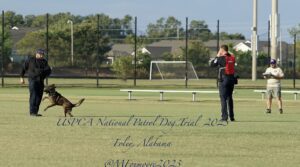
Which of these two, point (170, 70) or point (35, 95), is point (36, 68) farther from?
point (170, 70)

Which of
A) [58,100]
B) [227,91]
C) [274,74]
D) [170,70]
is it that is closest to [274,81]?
[274,74]

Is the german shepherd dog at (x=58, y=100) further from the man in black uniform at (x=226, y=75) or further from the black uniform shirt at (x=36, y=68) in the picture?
the man in black uniform at (x=226, y=75)

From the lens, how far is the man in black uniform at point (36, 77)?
2105 cm

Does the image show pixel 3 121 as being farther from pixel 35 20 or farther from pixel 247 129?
pixel 35 20

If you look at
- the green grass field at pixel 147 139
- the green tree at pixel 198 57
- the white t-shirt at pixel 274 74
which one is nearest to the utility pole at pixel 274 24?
the white t-shirt at pixel 274 74

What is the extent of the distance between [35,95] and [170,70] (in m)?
44.5

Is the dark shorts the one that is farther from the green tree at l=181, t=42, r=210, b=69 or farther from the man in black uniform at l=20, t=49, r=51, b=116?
the green tree at l=181, t=42, r=210, b=69

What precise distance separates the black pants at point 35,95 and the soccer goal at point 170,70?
135ft

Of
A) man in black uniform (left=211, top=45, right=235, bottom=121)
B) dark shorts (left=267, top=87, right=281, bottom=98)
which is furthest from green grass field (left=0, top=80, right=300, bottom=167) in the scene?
dark shorts (left=267, top=87, right=281, bottom=98)

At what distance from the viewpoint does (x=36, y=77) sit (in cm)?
2120

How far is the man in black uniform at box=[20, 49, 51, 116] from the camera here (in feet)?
69.1

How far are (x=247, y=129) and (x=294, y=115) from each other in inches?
251

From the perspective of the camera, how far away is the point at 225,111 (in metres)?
19.9

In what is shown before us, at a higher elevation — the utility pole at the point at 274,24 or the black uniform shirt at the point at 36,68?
the utility pole at the point at 274,24
